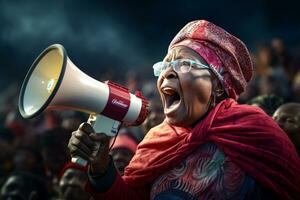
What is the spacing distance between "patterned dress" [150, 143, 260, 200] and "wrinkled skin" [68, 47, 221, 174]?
0.71 ft

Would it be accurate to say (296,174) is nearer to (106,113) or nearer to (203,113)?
(203,113)

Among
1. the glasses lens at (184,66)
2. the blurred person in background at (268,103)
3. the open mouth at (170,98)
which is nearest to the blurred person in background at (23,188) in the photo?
the blurred person in background at (268,103)

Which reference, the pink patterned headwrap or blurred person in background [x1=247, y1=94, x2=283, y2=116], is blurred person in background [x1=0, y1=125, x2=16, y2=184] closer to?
blurred person in background [x1=247, y1=94, x2=283, y2=116]

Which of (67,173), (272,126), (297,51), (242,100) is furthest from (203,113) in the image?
(297,51)

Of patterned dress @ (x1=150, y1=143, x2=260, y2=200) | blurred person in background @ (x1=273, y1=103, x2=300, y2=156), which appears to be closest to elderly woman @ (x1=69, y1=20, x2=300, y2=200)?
patterned dress @ (x1=150, y1=143, x2=260, y2=200)

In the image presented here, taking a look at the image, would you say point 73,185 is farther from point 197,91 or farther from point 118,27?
point 118,27

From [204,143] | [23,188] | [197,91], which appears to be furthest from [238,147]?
[23,188]

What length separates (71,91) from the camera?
10.8 ft

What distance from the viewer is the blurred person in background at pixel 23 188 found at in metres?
5.55

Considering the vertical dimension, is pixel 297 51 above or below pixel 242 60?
below

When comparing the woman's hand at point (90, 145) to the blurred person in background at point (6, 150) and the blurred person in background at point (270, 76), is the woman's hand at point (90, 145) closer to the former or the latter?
the blurred person in background at point (6, 150)

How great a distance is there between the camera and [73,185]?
5.03 meters

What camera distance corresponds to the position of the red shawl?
3.19 m

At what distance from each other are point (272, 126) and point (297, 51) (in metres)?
6.93
